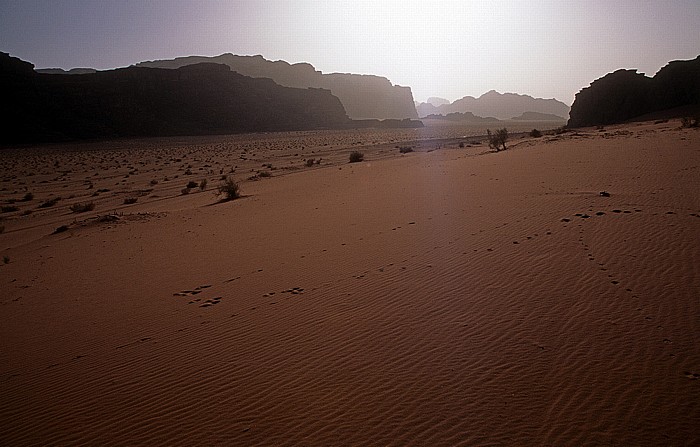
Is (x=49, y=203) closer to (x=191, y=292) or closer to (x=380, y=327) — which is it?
(x=191, y=292)

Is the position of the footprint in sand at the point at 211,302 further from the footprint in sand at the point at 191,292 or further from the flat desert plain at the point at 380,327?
the footprint in sand at the point at 191,292

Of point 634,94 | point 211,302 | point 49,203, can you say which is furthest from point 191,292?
point 634,94

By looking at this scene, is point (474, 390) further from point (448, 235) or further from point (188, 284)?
point (188, 284)

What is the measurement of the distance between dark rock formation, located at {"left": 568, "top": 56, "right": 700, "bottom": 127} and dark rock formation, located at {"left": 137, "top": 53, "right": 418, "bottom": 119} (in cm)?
12556

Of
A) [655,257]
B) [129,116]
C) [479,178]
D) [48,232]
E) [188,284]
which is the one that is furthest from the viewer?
[129,116]

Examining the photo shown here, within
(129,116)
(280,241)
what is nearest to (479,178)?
(280,241)

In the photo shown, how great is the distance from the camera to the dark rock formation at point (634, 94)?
1500 inches

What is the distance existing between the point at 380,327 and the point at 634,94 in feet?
161

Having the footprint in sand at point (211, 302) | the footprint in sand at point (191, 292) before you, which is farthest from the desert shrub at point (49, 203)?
the footprint in sand at point (211, 302)

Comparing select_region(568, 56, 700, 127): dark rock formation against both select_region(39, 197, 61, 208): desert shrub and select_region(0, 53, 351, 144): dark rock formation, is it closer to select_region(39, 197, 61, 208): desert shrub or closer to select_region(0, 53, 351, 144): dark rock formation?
select_region(39, 197, 61, 208): desert shrub

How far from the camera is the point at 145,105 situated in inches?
2867

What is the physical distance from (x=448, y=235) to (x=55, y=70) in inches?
8709

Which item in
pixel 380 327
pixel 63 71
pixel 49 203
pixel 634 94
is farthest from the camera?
pixel 63 71

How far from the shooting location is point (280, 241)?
852 cm
